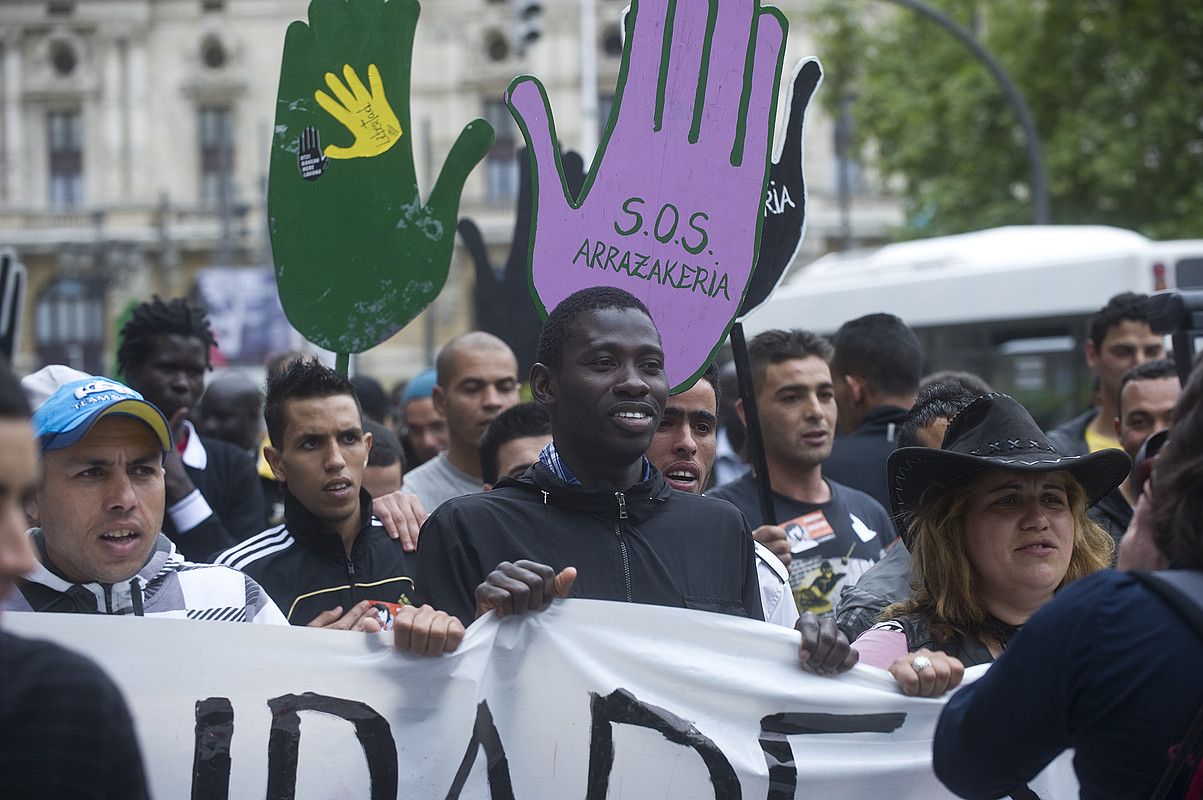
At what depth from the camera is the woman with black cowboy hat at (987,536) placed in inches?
125

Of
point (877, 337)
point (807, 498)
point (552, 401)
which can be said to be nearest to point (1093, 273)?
point (877, 337)

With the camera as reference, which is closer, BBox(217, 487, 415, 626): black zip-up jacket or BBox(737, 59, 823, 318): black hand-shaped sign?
BBox(217, 487, 415, 626): black zip-up jacket

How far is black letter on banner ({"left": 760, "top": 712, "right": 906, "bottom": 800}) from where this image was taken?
3.06m

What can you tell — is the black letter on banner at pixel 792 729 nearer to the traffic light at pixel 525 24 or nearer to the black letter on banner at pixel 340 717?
the black letter on banner at pixel 340 717

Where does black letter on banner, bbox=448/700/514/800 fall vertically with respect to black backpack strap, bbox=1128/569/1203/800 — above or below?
below

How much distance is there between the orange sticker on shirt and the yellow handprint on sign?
1670mm

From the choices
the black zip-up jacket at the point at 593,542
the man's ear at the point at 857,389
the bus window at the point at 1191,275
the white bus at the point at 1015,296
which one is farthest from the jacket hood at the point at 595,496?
the white bus at the point at 1015,296

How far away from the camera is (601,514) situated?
3.16 metres

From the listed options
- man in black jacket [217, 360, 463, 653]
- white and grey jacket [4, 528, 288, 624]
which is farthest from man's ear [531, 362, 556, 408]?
man in black jacket [217, 360, 463, 653]

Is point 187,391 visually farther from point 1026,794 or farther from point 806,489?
point 1026,794

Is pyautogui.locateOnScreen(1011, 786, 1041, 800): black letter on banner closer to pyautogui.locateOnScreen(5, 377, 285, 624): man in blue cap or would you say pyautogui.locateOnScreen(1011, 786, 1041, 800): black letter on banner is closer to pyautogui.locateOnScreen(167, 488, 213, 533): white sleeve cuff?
pyautogui.locateOnScreen(5, 377, 285, 624): man in blue cap

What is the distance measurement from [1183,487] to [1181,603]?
17cm

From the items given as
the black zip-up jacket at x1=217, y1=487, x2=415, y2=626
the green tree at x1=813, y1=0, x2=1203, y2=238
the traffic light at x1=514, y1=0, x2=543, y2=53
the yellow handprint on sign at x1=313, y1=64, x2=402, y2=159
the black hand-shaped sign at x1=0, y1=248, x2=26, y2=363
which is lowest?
the black zip-up jacket at x1=217, y1=487, x2=415, y2=626

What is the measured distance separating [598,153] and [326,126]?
2.82 ft
